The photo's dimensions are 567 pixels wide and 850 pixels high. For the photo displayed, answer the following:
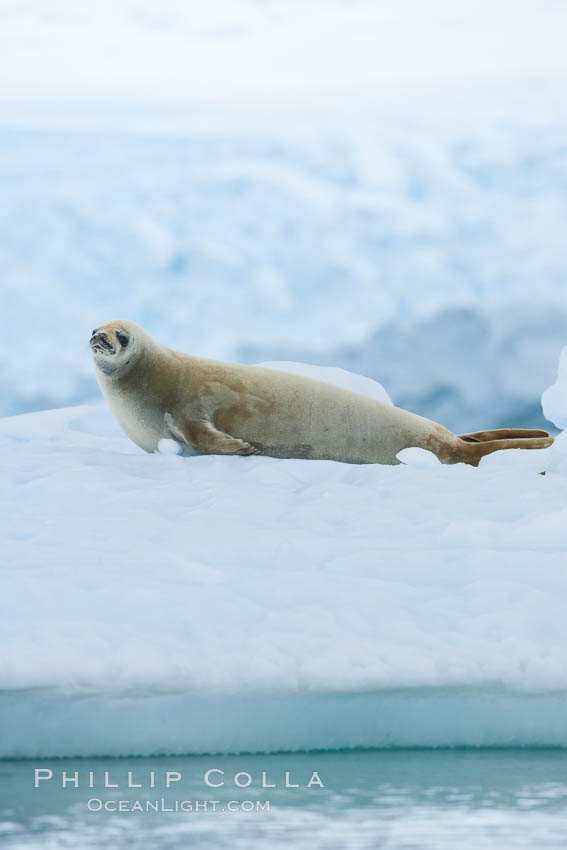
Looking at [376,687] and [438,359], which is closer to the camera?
[376,687]

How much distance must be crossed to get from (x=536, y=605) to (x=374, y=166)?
9129 mm

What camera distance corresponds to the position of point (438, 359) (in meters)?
9.71

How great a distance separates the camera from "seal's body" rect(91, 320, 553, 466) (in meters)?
5.29

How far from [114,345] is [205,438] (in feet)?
2.18

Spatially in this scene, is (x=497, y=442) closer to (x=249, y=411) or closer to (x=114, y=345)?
(x=249, y=411)

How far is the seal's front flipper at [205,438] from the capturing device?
5.01 metres

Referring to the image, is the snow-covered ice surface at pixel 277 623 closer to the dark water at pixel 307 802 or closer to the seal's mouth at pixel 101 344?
the dark water at pixel 307 802

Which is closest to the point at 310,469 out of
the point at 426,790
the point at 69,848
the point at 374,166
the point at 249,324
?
the point at 426,790

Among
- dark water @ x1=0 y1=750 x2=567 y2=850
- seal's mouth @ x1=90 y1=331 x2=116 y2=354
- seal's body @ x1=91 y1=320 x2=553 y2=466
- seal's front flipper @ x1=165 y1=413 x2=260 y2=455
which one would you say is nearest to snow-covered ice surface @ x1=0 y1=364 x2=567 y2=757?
dark water @ x1=0 y1=750 x2=567 y2=850

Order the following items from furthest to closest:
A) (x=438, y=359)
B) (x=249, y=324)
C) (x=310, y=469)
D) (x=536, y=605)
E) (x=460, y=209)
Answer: (x=460, y=209) < (x=249, y=324) < (x=438, y=359) < (x=310, y=469) < (x=536, y=605)

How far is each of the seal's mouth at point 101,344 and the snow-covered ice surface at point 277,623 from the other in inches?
51.5

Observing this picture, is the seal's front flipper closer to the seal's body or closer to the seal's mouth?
the seal's body

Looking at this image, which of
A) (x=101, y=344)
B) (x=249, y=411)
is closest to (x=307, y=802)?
(x=249, y=411)

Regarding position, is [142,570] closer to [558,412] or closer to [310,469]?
[310,469]
